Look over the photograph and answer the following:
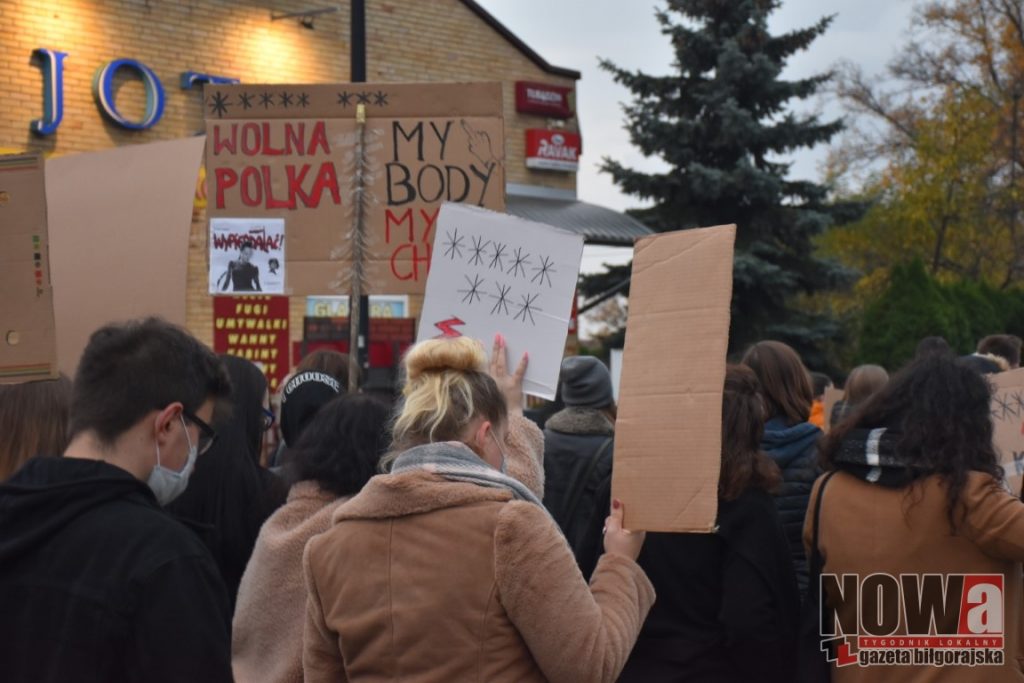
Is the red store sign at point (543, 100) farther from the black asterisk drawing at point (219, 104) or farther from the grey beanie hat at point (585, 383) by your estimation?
the grey beanie hat at point (585, 383)

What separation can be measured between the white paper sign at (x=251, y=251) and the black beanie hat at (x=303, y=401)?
22.2 inches

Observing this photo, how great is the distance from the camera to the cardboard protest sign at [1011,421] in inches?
190

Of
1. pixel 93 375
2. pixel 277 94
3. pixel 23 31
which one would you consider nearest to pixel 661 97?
pixel 23 31

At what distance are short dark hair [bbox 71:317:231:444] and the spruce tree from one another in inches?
756

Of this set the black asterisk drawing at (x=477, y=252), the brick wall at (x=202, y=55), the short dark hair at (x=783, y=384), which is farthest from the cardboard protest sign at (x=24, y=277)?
the brick wall at (x=202, y=55)

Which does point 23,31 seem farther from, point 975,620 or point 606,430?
point 975,620

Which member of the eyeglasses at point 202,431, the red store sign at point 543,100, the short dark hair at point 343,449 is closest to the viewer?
the eyeglasses at point 202,431

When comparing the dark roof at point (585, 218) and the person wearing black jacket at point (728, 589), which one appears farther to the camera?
the dark roof at point (585, 218)

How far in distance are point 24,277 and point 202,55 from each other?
47.8 feet

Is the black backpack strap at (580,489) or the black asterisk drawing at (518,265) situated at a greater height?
the black asterisk drawing at (518,265)

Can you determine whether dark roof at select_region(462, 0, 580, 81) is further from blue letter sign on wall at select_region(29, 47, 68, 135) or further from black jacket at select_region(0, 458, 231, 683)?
black jacket at select_region(0, 458, 231, 683)

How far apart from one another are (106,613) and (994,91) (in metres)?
36.1

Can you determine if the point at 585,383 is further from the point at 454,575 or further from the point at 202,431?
the point at 202,431

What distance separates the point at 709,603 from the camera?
398cm
